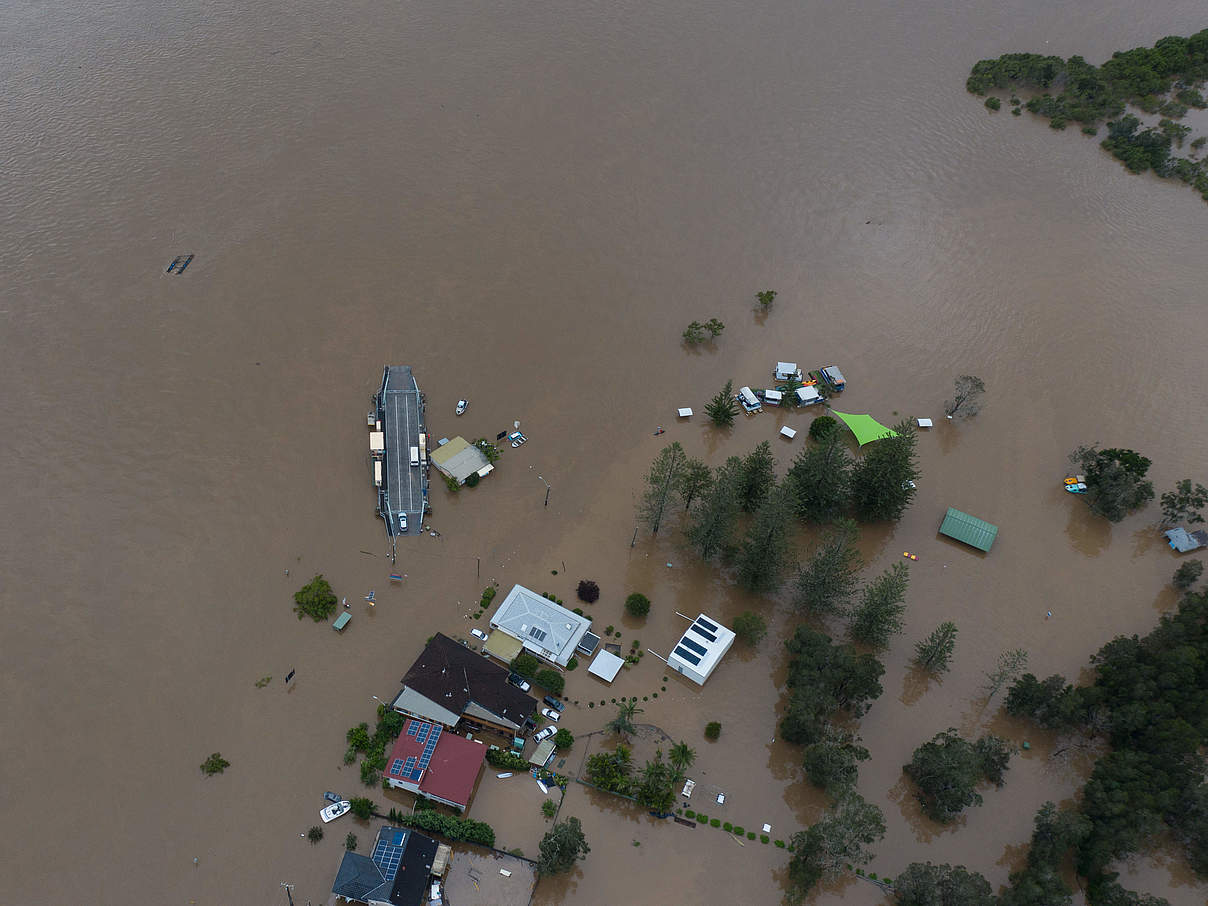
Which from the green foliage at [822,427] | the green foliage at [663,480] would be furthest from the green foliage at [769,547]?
the green foliage at [822,427]

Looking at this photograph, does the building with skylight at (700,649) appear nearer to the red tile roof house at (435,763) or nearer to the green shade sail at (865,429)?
the red tile roof house at (435,763)

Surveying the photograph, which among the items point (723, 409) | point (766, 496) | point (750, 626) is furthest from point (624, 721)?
point (723, 409)

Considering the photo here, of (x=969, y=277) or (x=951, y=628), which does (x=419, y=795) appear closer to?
(x=951, y=628)

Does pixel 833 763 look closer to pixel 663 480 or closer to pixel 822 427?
pixel 663 480

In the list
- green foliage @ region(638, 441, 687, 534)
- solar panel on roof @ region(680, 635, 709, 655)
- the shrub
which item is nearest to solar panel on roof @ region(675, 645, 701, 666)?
solar panel on roof @ region(680, 635, 709, 655)

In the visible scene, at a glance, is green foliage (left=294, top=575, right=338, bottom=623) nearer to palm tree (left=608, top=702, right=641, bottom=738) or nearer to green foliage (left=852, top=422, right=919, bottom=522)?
palm tree (left=608, top=702, right=641, bottom=738)

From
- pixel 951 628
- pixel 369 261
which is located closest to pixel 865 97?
pixel 369 261
